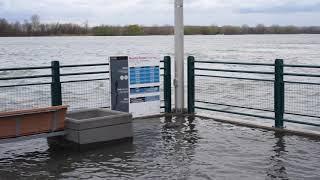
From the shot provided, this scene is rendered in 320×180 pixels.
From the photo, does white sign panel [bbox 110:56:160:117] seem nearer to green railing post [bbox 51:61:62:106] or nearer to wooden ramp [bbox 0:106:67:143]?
green railing post [bbox 51:61:62:106]

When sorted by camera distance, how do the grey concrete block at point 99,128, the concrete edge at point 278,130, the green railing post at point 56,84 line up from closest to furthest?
1. the grey concrete block at point 99,128
2. the concrete edge at point 278,130
3. the green railing post at point 56,84

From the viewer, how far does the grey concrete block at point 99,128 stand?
920cm

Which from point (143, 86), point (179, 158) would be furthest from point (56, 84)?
point (179, 158)

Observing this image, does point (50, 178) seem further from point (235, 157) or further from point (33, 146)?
point (235, 157)

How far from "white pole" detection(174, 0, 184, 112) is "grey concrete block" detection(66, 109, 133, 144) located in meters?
3.47

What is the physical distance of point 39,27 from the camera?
93.9m

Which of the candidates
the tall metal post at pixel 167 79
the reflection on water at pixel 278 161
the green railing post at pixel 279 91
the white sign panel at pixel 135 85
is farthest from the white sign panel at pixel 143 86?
the reflection on water at pixel 278 161

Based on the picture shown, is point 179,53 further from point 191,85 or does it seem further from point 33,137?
point 33,137

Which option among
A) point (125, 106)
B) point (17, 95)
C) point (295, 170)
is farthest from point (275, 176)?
point (17, 95)

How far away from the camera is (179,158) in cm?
861

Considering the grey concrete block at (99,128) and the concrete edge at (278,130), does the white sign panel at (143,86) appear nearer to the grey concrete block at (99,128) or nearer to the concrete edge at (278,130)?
the concrete edge at (278,130)

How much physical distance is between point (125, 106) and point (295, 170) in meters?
5.29

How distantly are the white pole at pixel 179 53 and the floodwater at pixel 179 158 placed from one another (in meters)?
2.36

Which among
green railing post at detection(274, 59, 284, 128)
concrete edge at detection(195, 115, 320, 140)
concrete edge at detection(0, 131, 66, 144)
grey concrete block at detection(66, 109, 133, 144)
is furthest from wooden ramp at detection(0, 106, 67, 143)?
green railing post at detection(274, 59, 284, 128)
